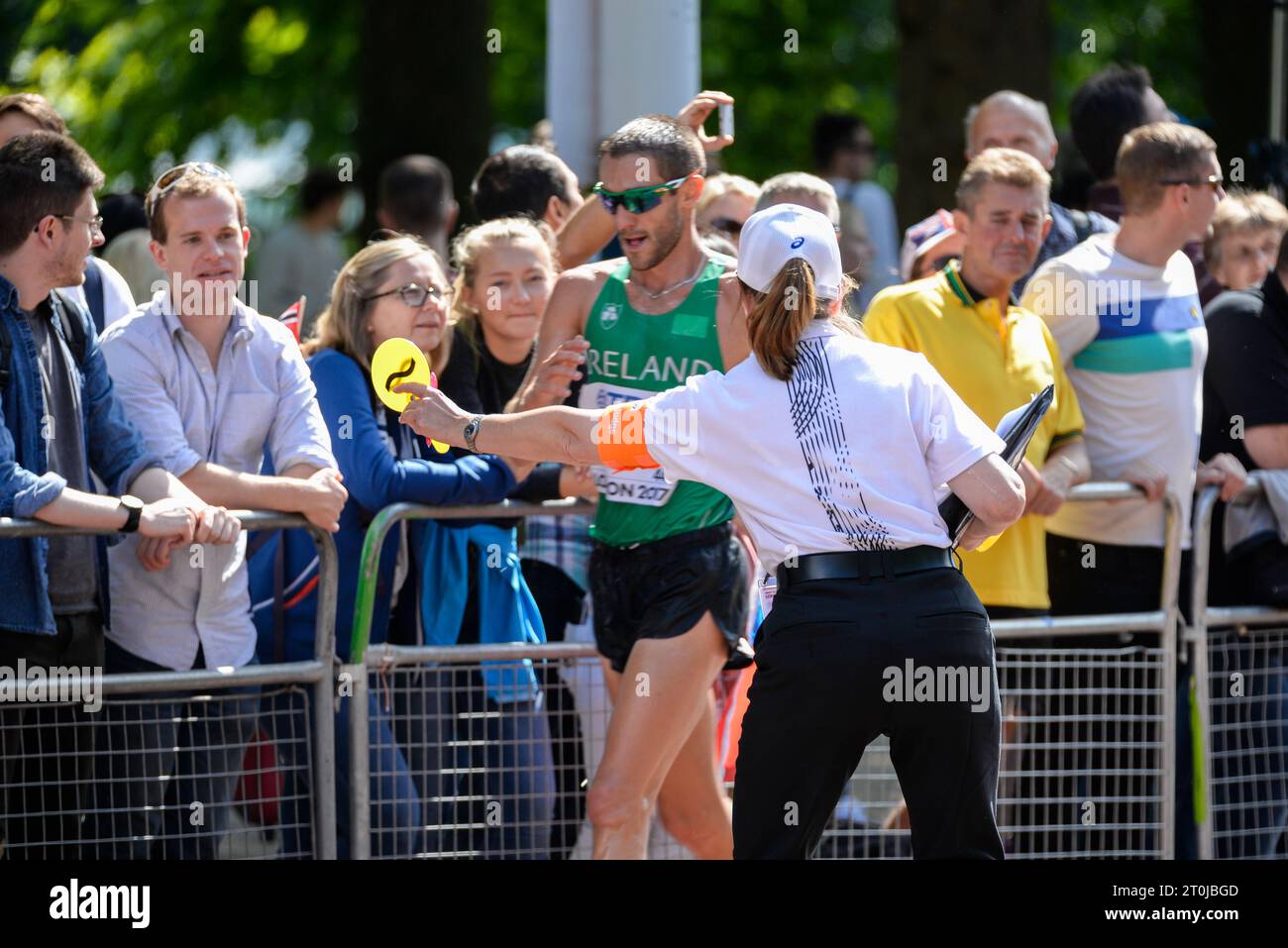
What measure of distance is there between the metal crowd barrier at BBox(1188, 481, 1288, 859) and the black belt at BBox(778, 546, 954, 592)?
2.19m

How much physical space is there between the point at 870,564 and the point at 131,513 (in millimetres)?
1996

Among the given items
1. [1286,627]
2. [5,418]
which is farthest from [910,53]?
[5,418]

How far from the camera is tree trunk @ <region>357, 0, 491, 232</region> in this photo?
12.7m

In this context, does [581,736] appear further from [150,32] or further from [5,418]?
[150,32]

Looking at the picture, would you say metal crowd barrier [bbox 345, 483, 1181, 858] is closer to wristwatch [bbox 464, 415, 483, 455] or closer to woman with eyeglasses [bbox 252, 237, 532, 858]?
woman with eyeglasses [bbox 252, 237, 532, 858]

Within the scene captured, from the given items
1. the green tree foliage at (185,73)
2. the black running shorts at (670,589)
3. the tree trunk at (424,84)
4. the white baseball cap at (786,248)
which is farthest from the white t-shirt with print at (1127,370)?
the green tree foliage at (185,73)

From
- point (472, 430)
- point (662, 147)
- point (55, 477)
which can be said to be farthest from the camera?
point (662, 147)

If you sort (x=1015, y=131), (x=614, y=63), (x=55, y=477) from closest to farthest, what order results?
(x=55, y=477), (x=1015, y=131), (x=614, y=63)

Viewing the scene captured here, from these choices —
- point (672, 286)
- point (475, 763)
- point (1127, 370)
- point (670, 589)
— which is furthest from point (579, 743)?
point (1127, 370)

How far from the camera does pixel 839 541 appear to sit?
13.9 ft

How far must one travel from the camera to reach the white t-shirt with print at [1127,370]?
612 centimetres

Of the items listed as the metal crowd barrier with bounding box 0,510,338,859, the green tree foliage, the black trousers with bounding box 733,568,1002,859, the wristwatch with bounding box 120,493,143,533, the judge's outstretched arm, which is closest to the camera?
the black trousers with bounding box 733,568,1002,859

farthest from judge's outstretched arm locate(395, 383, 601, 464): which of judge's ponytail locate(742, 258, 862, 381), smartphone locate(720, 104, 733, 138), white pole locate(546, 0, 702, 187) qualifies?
white pole locate(546, 0, 702, 187)

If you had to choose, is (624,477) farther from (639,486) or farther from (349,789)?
(349,789)
